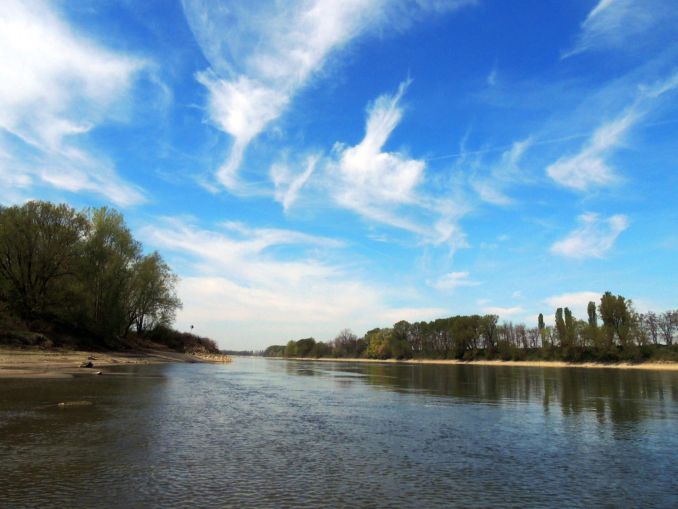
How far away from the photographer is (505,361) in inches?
6836

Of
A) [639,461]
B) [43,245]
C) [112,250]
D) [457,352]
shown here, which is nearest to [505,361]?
[457,352]

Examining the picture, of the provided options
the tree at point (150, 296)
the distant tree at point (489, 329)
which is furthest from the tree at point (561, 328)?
the tree at point (150, 296)

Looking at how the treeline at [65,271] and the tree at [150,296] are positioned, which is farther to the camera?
the tree at [150,296]

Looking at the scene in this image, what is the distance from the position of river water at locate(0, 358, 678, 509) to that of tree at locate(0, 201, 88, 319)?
4457cm

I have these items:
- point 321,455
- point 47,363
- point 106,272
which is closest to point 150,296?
point 106,272

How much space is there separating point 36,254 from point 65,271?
457 centimetres

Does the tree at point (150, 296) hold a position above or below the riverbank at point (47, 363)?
above

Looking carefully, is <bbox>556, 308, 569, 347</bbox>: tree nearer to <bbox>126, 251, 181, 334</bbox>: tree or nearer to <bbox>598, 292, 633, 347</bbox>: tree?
<bbox>598, 292, 633, 347</bbox>: tree

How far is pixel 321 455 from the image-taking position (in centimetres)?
1631

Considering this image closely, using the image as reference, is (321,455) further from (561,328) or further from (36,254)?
(561,328)

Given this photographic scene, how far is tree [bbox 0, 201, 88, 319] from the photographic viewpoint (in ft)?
219

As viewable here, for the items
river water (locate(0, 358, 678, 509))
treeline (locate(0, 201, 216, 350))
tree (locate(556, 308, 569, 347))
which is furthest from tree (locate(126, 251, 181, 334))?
tree (locate(556, 308, 569, 347))

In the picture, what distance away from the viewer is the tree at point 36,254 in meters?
66.8

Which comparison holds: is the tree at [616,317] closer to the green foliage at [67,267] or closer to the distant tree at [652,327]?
the distant tree at [652,327]
